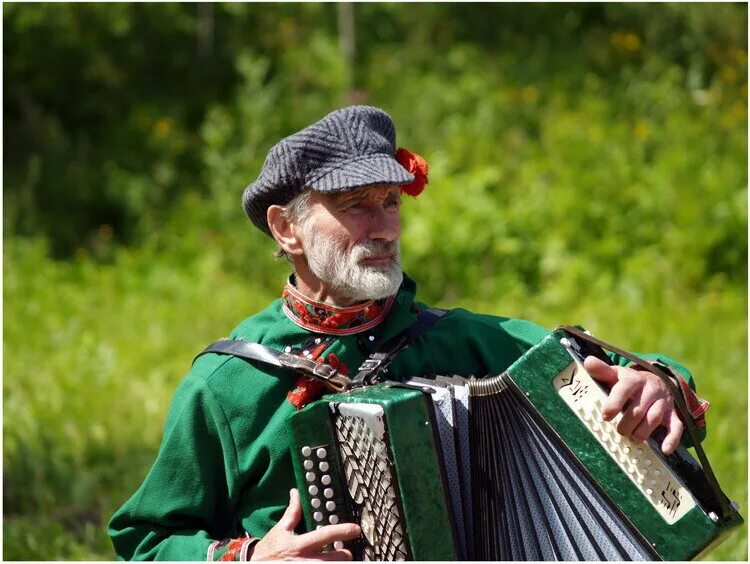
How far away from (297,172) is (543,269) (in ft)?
16.5

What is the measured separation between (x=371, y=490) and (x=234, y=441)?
15.3 inches

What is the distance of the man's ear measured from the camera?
268cm

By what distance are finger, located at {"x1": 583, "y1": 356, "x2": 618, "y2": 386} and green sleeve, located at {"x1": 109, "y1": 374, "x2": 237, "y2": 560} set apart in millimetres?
808

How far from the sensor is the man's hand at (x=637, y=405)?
230 centimetres

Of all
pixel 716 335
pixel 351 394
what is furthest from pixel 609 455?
pixel 716 335

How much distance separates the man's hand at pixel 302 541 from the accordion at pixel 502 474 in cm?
4

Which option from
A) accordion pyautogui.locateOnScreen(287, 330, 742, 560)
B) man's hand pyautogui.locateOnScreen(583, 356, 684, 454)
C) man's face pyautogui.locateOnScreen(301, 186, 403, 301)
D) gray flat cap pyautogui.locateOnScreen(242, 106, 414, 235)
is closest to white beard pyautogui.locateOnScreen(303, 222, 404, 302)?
man's face pyautogui.locateOnScreen(301, 186, 403, 301)

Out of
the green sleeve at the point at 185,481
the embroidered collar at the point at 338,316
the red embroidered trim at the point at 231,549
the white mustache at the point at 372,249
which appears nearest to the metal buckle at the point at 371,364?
the embroidered collar at the point at 338,316

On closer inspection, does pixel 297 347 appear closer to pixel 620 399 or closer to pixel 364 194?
pixel 364 194

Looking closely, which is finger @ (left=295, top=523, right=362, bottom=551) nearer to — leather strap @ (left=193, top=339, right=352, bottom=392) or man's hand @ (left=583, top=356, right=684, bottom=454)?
leather strap @ (left=193, top=339, right=352, bottom=392)

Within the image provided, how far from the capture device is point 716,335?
6.21 metres

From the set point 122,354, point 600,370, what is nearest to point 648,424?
point 600,370

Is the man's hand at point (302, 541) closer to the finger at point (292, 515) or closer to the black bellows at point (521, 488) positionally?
the finger at point (292, 515)

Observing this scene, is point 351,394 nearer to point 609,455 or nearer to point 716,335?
point 609,455
